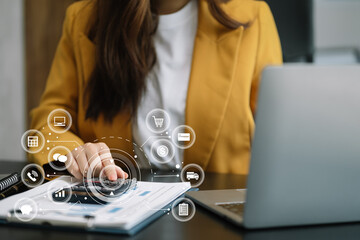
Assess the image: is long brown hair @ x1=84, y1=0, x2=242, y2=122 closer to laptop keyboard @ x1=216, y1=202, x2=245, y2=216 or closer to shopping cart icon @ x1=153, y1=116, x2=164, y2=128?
shopping cart icon @ x1=153, y1=116, x2=164, y2=128

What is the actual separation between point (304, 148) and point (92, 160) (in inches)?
10.4

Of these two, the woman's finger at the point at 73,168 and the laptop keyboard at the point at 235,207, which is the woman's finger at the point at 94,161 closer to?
the woman's finger at the point at 73,168

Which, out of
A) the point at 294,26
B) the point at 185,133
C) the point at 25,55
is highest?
the point at 294,26

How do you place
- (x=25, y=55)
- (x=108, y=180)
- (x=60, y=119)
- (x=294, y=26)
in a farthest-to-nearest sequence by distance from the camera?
(x=25, y=55), (x=294, y=26), (x=60, y=119), (x=108, y=180)

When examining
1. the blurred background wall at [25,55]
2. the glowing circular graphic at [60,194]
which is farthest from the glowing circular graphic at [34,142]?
the blurred background wall at [25,55]

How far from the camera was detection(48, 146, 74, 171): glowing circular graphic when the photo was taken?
53 cm

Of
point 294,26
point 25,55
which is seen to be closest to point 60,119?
point 294,26

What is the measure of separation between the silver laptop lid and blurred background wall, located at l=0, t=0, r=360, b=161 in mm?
1366

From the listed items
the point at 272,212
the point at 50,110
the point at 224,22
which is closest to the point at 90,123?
the point at 50,110

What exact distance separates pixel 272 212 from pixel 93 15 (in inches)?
28.1

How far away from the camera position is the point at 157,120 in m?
0.80

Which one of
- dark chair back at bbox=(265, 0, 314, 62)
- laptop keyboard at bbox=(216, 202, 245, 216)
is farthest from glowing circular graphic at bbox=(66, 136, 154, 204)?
dark chair back at bbox=(265, 0, 314, 62)

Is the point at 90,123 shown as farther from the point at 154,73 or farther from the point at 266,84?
the point at 266,84

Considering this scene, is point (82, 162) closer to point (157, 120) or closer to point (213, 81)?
point (157, 120)
